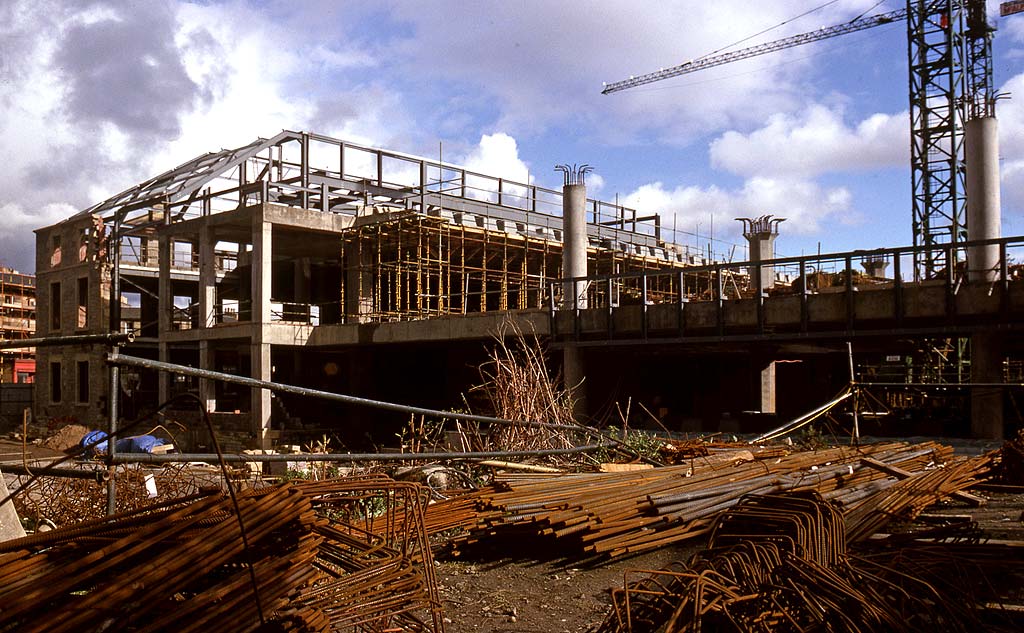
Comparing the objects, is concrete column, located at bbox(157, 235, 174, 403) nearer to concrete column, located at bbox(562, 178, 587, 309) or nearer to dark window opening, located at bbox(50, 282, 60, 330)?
dark window opening, located at bbox(50, 282, 60, 330)

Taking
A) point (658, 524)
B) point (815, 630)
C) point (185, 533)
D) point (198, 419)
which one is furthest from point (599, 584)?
point (198, 419)

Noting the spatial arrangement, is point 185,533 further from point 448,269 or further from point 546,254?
point 546,254

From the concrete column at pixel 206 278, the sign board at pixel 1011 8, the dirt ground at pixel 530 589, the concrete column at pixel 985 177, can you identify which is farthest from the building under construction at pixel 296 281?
the sign board at pixel 1011 8

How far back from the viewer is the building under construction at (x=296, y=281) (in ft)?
A: 94.3

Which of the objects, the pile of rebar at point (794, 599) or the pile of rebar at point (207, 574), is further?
the pile of rebar at point (794, 599)

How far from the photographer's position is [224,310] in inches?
1405

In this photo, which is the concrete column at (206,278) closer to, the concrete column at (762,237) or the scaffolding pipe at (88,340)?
the concrete column at (762,237)

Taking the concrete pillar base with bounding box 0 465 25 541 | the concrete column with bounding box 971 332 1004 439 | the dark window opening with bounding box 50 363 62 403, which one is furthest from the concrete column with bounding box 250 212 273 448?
the concrete pillar base with bounding box 0 465 25 541

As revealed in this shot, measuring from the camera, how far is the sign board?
52.5m

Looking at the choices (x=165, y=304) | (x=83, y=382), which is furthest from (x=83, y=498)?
(x=83, y=382)

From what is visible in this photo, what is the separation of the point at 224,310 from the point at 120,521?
110 feet

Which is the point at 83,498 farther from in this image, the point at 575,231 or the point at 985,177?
the point at 985,177

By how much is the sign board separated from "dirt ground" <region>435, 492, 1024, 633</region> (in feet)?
183

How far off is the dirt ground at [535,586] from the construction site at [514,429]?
A: 0.03 meters
